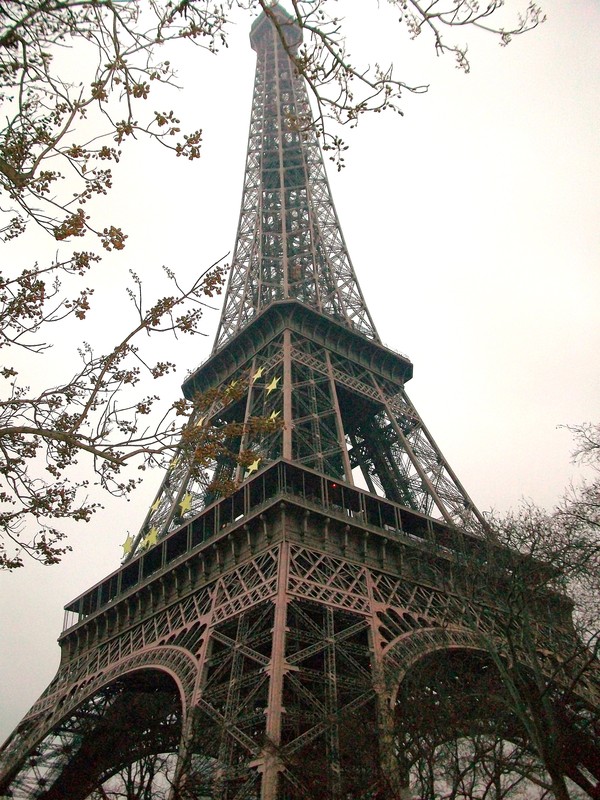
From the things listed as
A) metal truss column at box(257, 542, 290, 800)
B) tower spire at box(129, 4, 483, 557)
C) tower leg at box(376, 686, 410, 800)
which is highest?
tower spire at box(129, 4, 483, 557)

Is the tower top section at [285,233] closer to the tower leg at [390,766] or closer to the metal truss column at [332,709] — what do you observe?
the metal truss column at [332,709]

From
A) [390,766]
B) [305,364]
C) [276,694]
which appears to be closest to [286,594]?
[276,694]

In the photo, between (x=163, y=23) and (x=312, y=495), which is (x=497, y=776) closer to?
(x=312, y=495)

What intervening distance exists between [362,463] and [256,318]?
36.5 ft

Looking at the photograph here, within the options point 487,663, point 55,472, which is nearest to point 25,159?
point 55,472

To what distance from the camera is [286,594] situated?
25.5 metres

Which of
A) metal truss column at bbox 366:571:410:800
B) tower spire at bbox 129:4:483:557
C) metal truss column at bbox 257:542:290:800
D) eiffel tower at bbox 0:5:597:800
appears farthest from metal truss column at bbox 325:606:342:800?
tower spire at bbox 129:4:483:557

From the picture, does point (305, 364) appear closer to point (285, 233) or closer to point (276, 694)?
point (285, 233)


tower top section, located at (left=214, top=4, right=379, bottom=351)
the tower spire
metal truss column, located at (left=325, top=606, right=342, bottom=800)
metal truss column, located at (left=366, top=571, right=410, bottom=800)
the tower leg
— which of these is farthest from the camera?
tower top section, located at (left=214, top=4, right=379, bottom=351)

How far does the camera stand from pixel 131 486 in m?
12.4

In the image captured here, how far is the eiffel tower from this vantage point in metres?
22.3

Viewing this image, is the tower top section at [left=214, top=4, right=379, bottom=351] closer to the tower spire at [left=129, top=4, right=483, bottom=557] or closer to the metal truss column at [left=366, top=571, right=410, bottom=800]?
the tower spire at [left=129, top=4, right=483, bottom=557]

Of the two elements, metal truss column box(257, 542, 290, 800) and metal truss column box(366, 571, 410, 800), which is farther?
metal truss column box(257, 542, 290, 800)

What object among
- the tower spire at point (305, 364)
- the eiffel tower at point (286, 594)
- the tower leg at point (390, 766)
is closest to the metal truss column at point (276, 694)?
the eiffel tower at point (286, 594)
